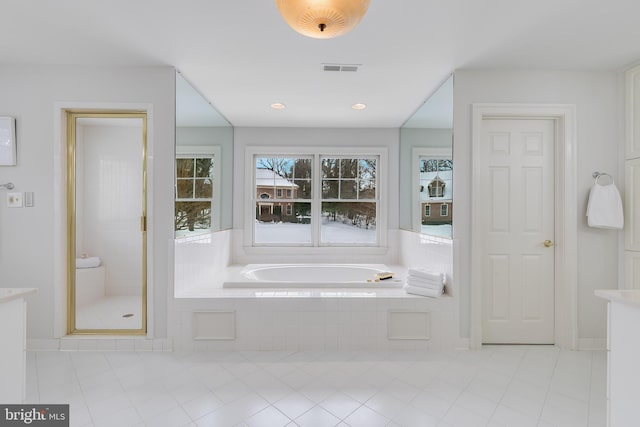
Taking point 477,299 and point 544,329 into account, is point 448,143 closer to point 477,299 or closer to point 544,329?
point 477,299

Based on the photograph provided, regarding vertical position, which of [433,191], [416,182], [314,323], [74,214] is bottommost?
[314,323]

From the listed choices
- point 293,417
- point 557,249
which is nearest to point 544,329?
point 557,249

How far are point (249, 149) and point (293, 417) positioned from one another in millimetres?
3403

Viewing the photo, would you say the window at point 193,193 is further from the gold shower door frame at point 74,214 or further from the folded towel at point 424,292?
the folded towel at point 424,292

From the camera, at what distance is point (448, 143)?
293 cm

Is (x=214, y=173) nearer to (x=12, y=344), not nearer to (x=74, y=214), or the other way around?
(x=74, y=214)

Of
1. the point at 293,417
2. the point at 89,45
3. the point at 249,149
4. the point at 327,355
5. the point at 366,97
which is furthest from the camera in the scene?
the point at 249,149

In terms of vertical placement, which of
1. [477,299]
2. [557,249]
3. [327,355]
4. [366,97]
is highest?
[366,97]

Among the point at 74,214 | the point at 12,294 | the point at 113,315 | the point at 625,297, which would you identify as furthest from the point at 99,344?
the point at 625,297

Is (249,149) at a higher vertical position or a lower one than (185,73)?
lower

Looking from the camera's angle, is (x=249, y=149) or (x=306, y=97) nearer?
(x=306, y=97)

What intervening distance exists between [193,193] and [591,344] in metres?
3.76

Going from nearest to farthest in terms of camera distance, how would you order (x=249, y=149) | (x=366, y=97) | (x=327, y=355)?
(x=327, y=355) < (x=366, y=97) < (x=249, y=149)

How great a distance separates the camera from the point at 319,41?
7.68ft
